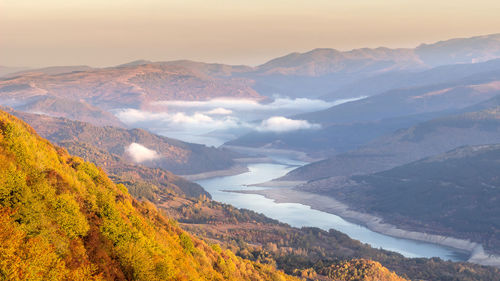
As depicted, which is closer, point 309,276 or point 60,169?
point 60,169

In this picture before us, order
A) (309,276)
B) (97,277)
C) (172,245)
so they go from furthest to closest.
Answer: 1. (309,276)
2. (172,245)
3. (97,277)

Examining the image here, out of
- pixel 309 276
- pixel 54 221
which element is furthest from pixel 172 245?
pixel 309 276

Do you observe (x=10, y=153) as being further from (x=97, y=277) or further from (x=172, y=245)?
(x=172, y=245)

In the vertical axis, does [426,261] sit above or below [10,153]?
below

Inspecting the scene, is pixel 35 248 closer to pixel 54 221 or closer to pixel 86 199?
pixel 54 221

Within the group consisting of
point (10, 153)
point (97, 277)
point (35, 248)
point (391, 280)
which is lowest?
point (391, 280)

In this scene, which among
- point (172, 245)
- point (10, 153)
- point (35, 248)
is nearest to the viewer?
point (35, 248)

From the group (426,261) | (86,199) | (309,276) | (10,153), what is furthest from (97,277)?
(426,261)
